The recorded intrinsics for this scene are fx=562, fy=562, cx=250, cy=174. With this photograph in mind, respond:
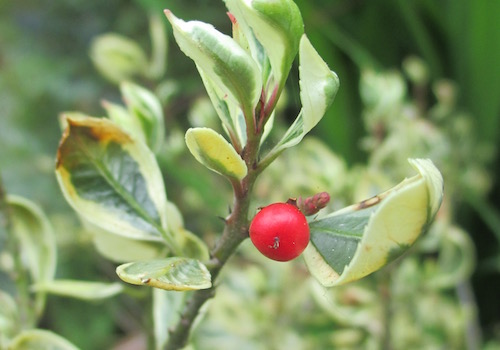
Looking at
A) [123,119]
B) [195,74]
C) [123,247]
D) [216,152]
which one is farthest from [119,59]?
[195,74]

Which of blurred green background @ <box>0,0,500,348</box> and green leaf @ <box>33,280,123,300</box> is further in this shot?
blurred green background @ <box>0,0,500,348</box>

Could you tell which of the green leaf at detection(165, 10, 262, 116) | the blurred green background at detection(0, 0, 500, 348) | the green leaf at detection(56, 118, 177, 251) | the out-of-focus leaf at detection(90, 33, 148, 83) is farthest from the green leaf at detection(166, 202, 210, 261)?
the blurred green background at detection(0, 0, 500, 348)

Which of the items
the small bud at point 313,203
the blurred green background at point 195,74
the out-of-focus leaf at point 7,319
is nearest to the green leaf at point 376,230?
the small bud at point 313,203

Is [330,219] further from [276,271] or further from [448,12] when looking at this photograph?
[448,12]

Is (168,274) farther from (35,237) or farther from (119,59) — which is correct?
(119,59)

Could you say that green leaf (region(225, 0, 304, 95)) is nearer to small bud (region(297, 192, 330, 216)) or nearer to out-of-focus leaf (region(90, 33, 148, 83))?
small bud (region(297, 192, 330, 216))

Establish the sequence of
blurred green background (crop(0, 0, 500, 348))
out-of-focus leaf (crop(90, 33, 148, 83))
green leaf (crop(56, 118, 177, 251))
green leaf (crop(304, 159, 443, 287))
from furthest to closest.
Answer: blurred green background (crop(0, 0, 500, 348)), out-of-focus leaf (crop(90, 33, 148, 83)), green leaf (crop(56, 118, 177, 251)), green leaf (crop(304, 159, 443, 287))
